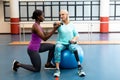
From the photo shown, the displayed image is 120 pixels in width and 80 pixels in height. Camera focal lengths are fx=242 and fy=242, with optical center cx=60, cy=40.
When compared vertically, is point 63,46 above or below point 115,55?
above

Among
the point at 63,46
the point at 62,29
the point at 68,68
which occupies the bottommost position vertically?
Answer: the point at 68,68

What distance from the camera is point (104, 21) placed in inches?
461

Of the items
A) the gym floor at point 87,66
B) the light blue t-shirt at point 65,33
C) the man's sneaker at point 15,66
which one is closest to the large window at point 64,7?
the gym floor at point 87,66

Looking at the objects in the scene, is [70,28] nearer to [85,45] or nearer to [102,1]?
[85,45]

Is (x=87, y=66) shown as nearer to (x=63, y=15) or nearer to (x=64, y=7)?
(x=63, y=15)

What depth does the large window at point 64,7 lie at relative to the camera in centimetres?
1220

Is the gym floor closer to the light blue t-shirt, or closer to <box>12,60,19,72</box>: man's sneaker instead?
<box>12,60,19,72</box>: man's sneaker

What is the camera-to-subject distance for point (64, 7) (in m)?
12.3

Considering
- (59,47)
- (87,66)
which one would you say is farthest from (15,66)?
(87,66)

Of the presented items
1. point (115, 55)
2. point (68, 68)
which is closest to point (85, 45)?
point (115, 55)

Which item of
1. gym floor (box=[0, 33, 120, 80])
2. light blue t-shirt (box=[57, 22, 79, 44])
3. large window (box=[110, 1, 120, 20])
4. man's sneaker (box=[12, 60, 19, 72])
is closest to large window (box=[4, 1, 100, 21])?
large window (box=[110, 1, 120, 20])

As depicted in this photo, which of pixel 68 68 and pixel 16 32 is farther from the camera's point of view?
pixel 16 32

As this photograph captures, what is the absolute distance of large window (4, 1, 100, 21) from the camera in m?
12.2

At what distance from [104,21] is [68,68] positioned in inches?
269
